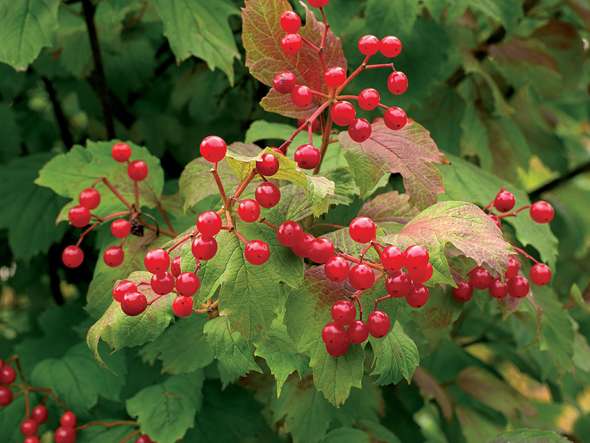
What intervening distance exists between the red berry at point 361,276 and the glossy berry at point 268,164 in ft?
0.61

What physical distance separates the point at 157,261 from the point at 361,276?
31 centimetres

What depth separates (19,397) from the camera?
6.31 feet

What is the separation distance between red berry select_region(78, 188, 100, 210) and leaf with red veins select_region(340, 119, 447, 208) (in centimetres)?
56

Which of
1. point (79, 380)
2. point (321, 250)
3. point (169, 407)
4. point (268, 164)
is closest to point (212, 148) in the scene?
point (268, 164)

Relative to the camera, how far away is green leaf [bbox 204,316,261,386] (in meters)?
1.29

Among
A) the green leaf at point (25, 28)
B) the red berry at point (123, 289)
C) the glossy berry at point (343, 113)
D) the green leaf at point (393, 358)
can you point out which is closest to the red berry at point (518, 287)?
the green leaf at point (393, 358)

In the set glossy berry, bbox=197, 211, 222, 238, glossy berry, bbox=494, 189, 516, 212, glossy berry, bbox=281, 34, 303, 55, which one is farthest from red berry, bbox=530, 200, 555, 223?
glossy berry, bbox=197, 211, 222, 238

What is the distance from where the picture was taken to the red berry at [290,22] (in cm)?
117

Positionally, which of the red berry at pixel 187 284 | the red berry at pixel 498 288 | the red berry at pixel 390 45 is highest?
the red berry at pixel 390 45

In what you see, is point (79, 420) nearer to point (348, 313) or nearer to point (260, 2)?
point (348, 313)

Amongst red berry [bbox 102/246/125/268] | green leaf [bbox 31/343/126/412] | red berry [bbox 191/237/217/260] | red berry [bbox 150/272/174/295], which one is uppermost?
red berry [bbox 191/237/217/260]

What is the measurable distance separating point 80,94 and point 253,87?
0.60 meters

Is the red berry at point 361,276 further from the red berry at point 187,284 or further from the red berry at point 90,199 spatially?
the red berry at point 90,199

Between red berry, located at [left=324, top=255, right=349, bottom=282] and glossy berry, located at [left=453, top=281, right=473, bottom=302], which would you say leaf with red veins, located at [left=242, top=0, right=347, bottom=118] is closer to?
red berry, located at [left=324, top=255, right=349, bottom=282]
